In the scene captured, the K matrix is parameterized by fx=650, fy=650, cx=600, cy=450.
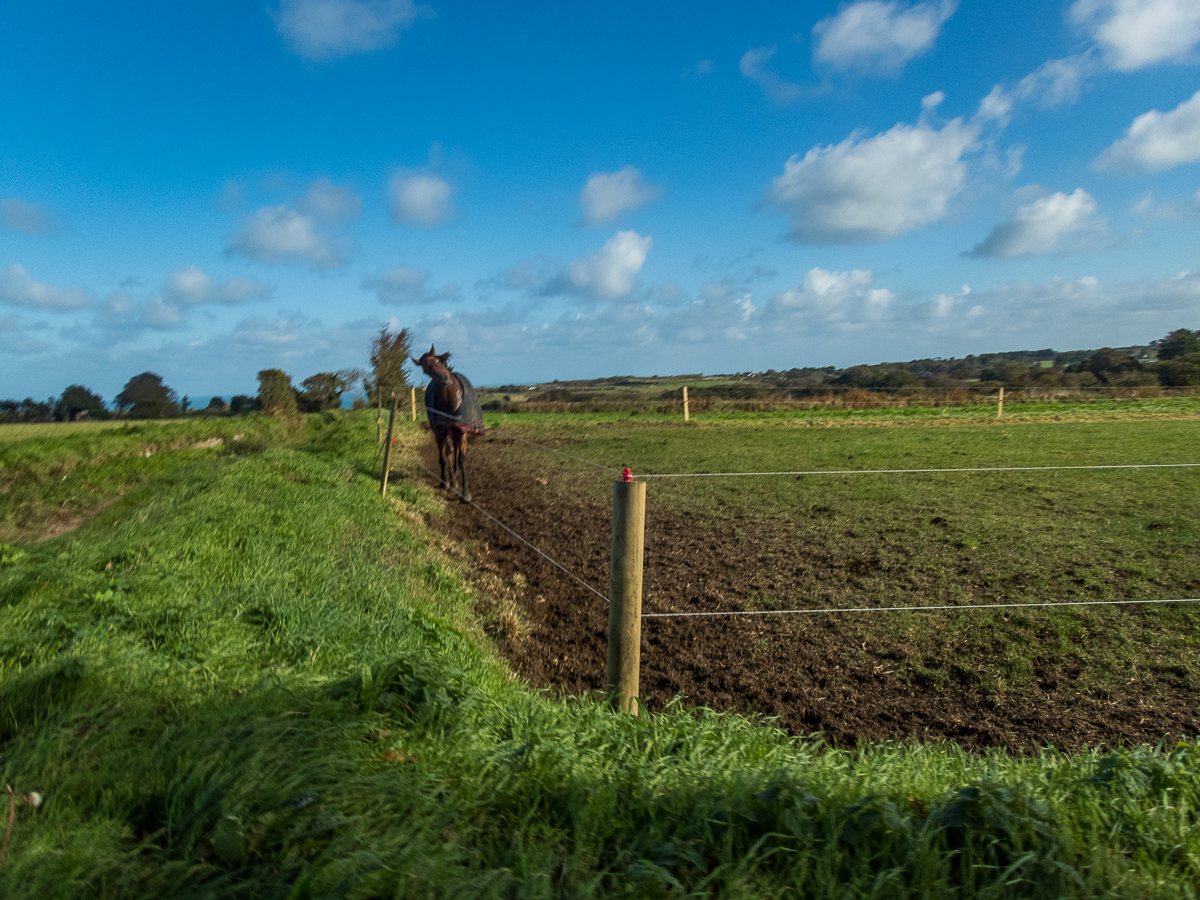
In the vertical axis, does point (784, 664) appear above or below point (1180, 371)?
below

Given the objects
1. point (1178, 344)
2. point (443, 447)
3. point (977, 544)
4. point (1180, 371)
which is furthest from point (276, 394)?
point (1178, 344)


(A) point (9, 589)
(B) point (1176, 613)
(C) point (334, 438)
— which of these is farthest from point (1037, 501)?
(C) point (334, 438)

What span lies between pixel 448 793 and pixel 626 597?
4.88ft

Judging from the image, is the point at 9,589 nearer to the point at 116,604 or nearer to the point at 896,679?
the point at 116,604

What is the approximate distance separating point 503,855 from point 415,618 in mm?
2592

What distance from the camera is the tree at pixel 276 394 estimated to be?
2247cm

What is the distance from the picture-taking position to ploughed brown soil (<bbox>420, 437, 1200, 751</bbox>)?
142 inches

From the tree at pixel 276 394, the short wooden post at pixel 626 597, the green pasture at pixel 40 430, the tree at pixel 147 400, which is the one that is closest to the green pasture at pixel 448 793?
the short wooden post at pixel 626 597

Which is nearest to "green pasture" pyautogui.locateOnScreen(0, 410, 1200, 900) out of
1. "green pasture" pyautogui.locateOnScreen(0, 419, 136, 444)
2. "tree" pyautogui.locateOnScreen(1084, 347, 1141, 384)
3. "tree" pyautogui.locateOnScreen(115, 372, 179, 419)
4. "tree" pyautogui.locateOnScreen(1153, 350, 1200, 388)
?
"green pasture" pyautogui.locateOnScreen(0, 419, 136, 444)

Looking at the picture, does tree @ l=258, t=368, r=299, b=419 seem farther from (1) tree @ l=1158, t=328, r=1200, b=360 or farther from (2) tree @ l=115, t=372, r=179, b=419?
(1) tree @ l=1158, t=328, r=1200, b=360

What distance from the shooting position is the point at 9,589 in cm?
386

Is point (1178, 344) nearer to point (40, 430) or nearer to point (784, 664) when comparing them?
point (784, 664)

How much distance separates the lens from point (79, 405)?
2681 cm

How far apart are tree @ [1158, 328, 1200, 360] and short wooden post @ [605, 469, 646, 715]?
56123mm
